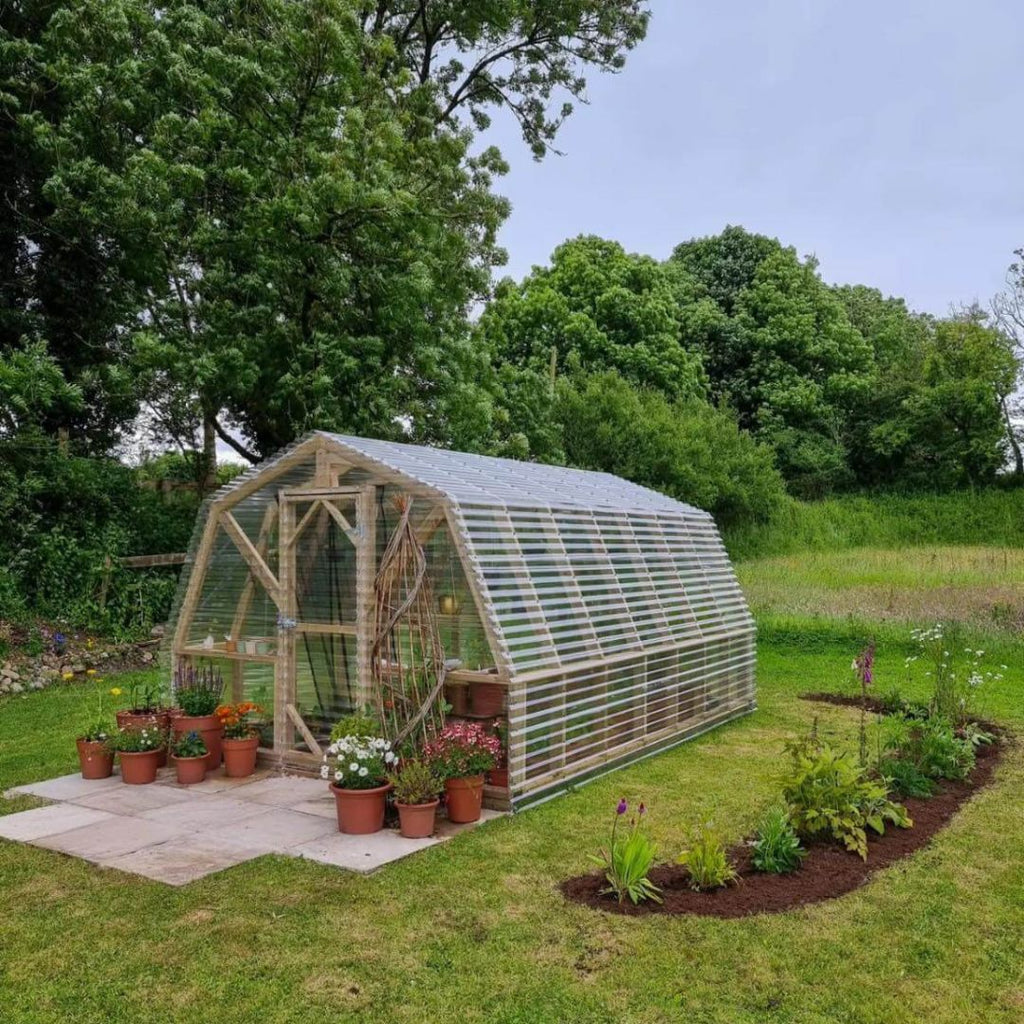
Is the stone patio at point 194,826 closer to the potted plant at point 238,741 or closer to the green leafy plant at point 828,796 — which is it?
the potted plant at point 238,741

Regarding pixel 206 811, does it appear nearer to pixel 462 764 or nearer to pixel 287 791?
pixel 287 791

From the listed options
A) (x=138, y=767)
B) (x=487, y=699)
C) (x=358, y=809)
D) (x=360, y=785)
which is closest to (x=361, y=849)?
(x=358, y=809)

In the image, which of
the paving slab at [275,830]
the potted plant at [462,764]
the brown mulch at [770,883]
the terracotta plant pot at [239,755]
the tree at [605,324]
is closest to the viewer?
the brown mulch at [770,883]

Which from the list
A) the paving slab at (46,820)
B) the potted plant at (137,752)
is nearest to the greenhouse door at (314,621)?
the potted plant at (137,752)

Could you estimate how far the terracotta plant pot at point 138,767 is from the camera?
6.66 meters

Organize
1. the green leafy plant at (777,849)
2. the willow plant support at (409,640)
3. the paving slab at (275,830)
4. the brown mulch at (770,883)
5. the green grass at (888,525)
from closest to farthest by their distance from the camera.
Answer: the brown mulch at (770,883) → the green leafy plant at (777,849) → the paving slab at (275,830) → the willow plant support at (409,640) → the green grass at (888,525)

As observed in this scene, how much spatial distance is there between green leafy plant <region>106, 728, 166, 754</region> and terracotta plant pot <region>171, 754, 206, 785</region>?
0.20 meters

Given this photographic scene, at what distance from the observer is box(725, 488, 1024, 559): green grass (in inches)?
865

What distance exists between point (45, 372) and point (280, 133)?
447cm

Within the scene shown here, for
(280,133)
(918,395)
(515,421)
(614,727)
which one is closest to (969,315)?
(918,395)

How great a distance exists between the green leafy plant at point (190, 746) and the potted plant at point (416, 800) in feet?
6.58

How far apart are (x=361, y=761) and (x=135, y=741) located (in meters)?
2.25

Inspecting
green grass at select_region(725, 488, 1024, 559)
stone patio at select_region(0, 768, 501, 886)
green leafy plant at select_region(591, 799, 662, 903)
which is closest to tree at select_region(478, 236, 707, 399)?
green grass at select_region(725, 488, 1024, 559)

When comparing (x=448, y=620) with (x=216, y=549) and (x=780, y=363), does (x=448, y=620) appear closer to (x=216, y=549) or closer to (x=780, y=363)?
(x=216, y=549)
